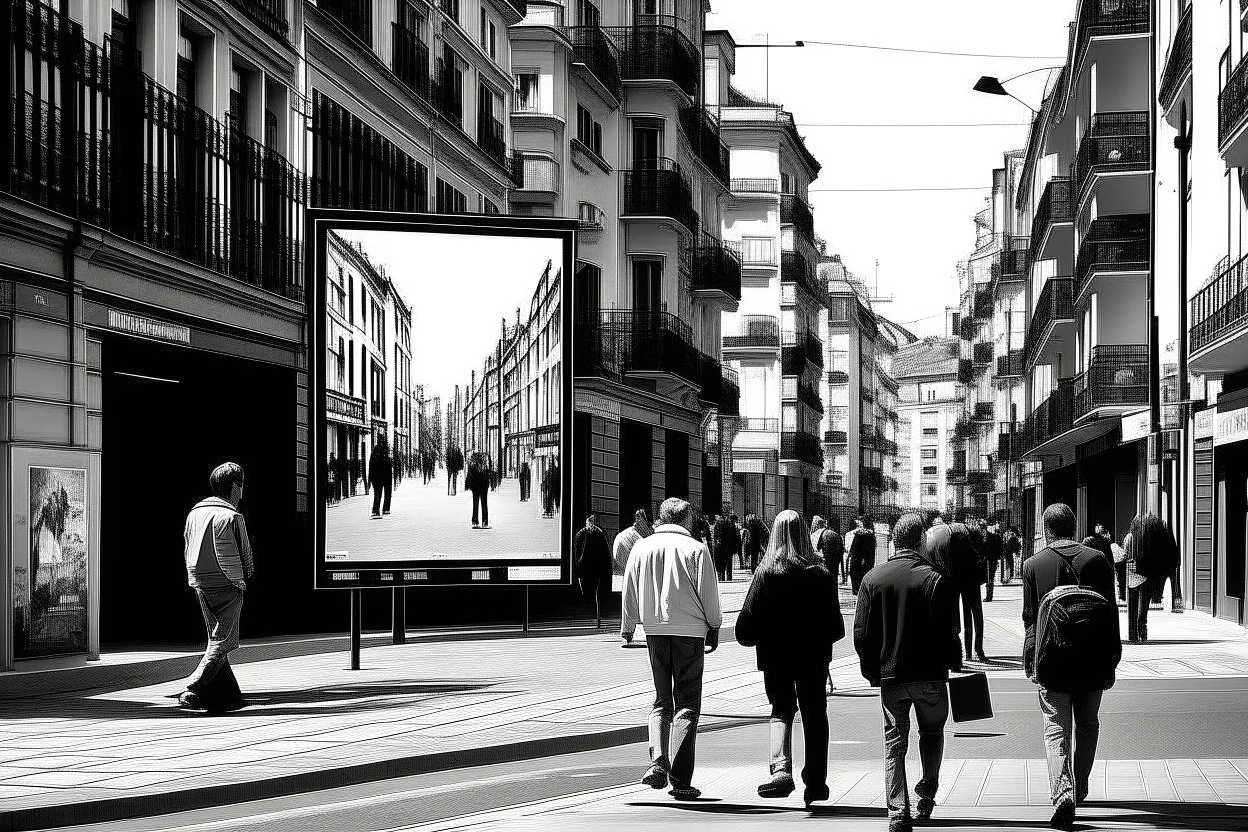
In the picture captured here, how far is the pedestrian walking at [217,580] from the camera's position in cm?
1378

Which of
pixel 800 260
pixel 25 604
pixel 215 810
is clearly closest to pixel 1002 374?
pixel 800 260

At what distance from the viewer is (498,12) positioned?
3572 cm

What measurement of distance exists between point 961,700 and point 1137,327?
1428 inches

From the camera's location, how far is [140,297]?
746 inches

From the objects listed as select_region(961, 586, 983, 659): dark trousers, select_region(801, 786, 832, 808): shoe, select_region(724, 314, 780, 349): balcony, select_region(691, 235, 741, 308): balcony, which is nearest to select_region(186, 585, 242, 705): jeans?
select_region(801, 786, 832, 808): shoe

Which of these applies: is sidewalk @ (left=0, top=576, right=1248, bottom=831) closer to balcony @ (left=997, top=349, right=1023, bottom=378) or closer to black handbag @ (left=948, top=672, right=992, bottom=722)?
black handbag @ (left=948, top=672, right=992, bottom=722)

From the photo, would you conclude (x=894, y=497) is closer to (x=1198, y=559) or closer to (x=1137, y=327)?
(x=1137, y=327)

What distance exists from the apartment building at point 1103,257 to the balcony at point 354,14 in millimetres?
17689

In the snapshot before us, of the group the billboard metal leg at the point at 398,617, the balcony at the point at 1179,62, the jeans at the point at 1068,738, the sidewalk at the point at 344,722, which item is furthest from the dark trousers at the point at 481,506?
the balcony at the point at 1179,62

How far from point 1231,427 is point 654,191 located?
18.7 meters

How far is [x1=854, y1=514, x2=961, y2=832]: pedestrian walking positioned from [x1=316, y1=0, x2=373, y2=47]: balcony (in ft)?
58.2

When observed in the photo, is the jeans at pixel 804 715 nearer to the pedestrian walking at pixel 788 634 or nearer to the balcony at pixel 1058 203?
the pedestrian walking at pixel 788 634

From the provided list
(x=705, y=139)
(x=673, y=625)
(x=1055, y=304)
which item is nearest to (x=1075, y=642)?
(x=673, y=625)

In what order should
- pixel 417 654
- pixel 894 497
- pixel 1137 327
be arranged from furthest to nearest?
pixel 894 497 < pixel 1137 327 < pixel 417 654
